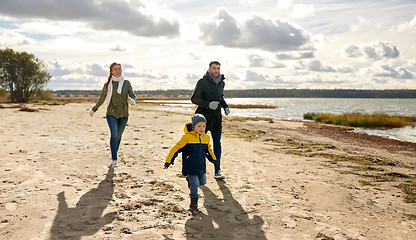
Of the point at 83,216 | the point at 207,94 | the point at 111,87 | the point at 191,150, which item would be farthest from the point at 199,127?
the point at 111,87

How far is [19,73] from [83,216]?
45.2 meters

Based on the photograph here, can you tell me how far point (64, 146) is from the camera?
28.5 feet

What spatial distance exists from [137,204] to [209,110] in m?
2.22

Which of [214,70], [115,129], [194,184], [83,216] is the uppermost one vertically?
[214,70]

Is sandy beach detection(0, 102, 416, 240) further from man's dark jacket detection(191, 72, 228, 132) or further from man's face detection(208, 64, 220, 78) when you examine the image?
man's face detection(208, 64, 220, 78)

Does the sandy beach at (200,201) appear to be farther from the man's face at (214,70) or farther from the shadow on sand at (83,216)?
the man's face at (214,70)

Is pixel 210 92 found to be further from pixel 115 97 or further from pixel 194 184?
pixel 115 97

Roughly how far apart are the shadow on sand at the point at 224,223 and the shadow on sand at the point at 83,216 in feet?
3.48

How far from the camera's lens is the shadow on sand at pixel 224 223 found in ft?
11.8

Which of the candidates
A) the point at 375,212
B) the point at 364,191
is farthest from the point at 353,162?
the point at 375,212

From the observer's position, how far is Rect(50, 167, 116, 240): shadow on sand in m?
3.39

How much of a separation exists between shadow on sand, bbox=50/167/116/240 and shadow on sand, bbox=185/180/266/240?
41.8 inches

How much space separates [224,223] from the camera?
155 inches

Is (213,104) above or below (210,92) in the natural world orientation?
below
